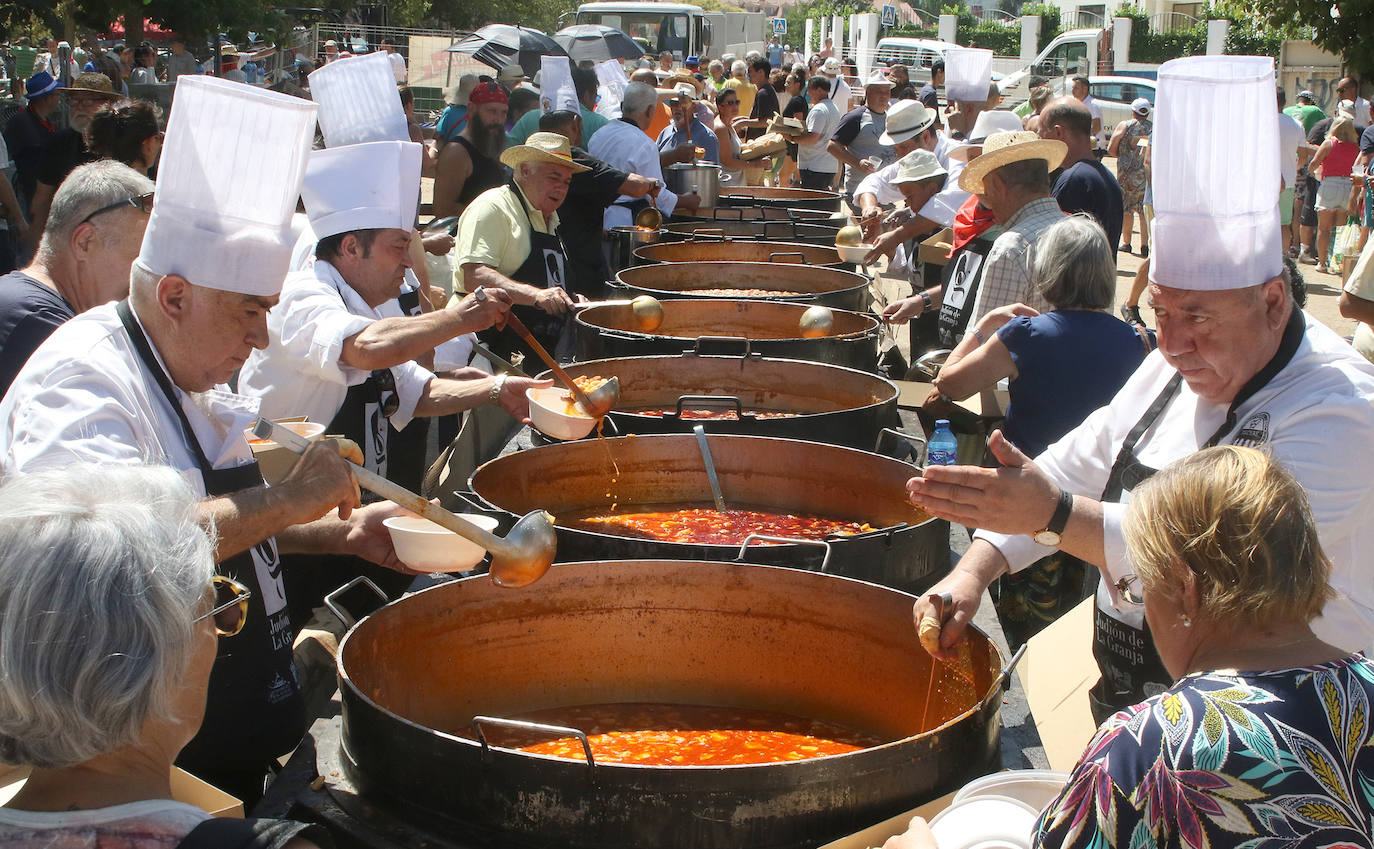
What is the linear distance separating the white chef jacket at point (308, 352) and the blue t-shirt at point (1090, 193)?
4.16 meters

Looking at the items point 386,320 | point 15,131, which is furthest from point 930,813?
point 15,131

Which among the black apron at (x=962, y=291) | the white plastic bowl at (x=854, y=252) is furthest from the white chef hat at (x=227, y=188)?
the white plastic bowl at (x=854, y=252)

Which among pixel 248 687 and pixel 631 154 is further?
pixel 631 154

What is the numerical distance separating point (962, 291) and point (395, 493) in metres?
3.71

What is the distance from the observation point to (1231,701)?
1.49 m

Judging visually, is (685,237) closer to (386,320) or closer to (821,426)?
(821,426)

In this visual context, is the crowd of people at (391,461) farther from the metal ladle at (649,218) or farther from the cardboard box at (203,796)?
the metal ladle at (649,218)

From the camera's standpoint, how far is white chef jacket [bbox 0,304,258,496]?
201 cm

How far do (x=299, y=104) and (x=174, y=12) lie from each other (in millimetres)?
28105

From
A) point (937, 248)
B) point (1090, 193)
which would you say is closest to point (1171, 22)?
point (937, 248)

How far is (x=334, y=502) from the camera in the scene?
215 centimetres

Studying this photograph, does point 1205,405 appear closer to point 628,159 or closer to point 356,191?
point 356,191

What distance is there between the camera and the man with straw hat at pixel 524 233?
545cm

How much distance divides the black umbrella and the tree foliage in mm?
11627
